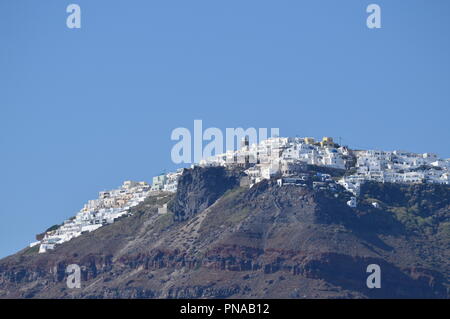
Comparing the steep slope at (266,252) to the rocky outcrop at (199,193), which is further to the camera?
the rocky outcrop at (199,193)

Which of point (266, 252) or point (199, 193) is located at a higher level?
point (199, 193)

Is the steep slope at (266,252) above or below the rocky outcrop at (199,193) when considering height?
below

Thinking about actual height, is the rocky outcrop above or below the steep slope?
above

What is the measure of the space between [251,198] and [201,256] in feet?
42.7

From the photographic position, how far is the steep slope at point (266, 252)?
17238cm

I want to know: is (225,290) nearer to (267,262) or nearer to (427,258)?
(267,262)

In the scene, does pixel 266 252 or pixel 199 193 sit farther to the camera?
pixel 199 193

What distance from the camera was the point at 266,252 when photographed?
178 m

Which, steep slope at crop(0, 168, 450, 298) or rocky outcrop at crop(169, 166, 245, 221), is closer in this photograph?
steep slope at crop(0, 168, 450, 298)

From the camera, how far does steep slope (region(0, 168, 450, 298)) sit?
172375 mm

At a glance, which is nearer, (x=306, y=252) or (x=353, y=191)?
(x=306, y=252)

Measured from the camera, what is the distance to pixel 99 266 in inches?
7677
